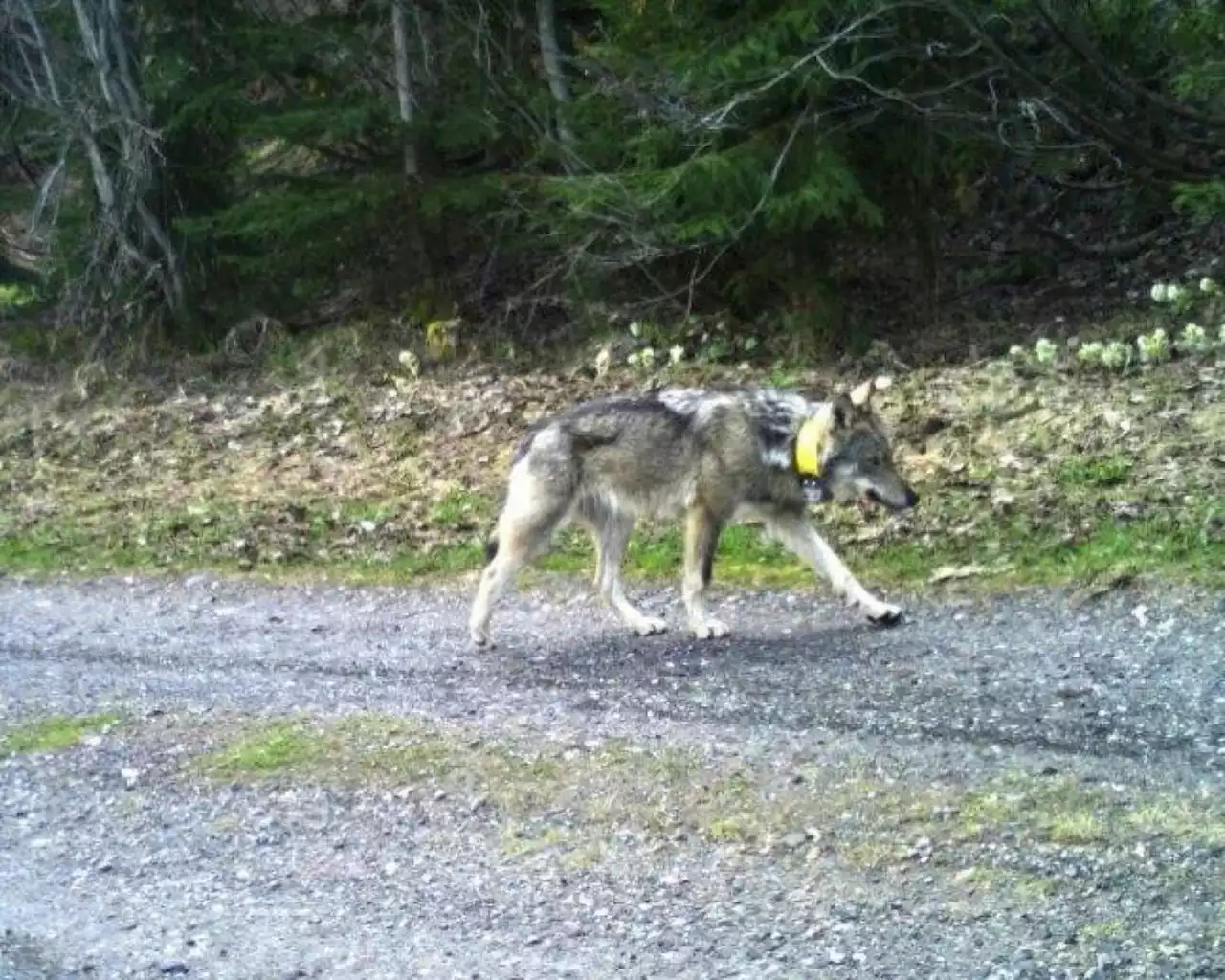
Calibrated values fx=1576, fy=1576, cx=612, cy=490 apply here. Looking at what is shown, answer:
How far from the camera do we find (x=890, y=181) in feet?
50.5

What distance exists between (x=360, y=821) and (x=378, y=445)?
345 inches

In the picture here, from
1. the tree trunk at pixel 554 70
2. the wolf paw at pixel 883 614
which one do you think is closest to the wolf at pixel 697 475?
the wolf paw at pixel 883 614

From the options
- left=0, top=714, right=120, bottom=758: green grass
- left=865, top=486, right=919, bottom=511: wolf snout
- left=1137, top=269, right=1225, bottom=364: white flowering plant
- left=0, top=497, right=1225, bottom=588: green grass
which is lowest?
left=0, top=497, right=1225, bottom=588: green grass

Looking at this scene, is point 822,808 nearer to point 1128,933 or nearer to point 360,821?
point 1128,933

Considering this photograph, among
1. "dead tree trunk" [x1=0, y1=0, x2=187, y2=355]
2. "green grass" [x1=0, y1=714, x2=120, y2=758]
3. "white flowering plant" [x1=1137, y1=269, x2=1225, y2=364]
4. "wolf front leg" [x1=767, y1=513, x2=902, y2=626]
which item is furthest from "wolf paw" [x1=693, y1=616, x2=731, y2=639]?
"dead tree trunk" [x1=0, y1=0, x2=187, y2=355]

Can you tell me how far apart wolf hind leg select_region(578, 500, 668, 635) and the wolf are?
0.02 meters

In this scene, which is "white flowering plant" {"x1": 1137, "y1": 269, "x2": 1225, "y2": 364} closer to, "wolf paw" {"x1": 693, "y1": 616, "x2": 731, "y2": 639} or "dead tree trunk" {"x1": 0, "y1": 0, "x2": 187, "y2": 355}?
"wolf paw" {"x1": 693, "y1": 616, "x2": 731, "y2": 639}

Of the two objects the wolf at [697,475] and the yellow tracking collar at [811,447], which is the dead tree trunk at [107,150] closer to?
the wolf at [697,475]

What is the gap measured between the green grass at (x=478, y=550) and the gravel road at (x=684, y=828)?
560 mm

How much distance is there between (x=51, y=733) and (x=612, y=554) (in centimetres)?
359

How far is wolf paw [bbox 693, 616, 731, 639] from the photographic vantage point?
9.74 metres

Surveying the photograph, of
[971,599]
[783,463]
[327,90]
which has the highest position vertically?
[327,90]

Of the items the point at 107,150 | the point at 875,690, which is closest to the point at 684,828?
the point at 875,690

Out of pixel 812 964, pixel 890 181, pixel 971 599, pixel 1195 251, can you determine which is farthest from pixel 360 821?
pixel 1195 251
